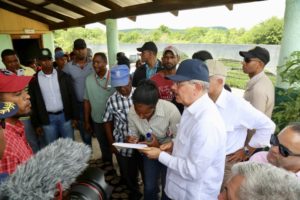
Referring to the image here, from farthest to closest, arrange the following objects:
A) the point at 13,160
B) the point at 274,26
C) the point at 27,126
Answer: the point at 274,26, the point at 27,126, the point at 13,160

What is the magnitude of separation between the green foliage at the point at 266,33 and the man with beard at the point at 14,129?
1310 cm

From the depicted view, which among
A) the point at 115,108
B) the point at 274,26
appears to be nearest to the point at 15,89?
the point at 115,108

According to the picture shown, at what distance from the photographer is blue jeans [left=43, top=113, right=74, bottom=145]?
126 inches

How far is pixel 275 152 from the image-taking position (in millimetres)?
1371

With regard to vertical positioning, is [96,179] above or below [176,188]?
above

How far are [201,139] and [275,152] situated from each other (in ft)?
1.47

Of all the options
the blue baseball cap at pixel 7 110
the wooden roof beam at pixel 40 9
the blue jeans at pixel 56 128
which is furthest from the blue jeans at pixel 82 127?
the wooden roof beam at pixel 40 9

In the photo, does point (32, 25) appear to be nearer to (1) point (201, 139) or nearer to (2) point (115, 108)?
(2) point (115, 108)

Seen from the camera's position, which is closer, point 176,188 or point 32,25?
point 176,188

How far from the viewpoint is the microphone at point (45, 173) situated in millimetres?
652

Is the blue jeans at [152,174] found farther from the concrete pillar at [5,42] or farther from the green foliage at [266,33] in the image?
the green foliage at [266,33]

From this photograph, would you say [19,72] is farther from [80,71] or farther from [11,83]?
[11,83]

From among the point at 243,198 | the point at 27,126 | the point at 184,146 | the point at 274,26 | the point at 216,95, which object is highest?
the point at 274,26

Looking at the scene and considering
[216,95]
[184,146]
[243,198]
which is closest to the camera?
[243,198]
